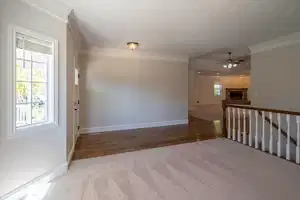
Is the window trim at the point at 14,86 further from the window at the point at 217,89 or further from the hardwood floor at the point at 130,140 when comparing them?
the window at the point at 217,89

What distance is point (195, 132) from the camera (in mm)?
5504

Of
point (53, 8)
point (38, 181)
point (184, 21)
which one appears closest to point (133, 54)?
point (184, 21)

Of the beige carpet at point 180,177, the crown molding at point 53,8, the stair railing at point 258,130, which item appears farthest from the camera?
the stair railing at point 258,130

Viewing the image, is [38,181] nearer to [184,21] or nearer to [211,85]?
[184,21]

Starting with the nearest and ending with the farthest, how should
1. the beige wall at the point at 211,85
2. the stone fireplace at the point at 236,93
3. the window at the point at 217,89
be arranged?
the beige wall at the point at 211,85
the stone fireplace at the point at 236,93
the window at the point at 217,89

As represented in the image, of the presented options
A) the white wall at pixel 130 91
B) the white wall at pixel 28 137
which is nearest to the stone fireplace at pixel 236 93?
the white wall at pixel 130 91

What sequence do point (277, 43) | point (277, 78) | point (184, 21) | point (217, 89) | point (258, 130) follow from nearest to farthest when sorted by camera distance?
point (184, 21)
point (258, 130)
point (277, 43)
point (277, 78)
point (217, 89)

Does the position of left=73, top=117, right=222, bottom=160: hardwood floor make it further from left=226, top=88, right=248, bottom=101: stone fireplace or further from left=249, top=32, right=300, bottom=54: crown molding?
left=226, top=88, right=248, bottom=101: stone fireplace

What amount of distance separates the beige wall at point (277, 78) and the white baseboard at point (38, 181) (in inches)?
206

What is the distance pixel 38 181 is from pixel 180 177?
6.34 ft

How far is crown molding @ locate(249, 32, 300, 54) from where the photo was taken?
4244 mm

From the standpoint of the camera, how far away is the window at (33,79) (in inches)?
84.9

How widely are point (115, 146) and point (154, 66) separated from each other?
337cm

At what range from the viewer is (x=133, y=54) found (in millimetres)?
5992
